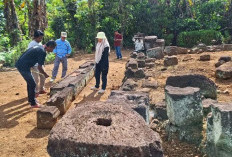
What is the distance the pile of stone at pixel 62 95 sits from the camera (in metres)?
4.86

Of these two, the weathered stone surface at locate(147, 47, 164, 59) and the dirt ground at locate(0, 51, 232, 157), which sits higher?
the weathered stone surface at locate(147, 47, 164, 59)

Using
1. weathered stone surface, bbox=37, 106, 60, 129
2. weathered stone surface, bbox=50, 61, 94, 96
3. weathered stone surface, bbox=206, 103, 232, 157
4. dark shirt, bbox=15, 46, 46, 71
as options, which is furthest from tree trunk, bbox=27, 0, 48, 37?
weathered stone surface, bbox=206, 103, 232, 157

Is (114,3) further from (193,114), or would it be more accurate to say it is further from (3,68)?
(193,114)

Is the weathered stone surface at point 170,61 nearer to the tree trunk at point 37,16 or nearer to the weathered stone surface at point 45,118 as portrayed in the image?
the weathered stone surface at point 45,118

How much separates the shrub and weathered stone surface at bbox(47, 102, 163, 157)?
1312 centimetres

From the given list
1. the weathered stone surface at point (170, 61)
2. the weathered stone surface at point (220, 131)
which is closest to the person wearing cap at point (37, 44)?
the weathered stone surface at point (220, 131)

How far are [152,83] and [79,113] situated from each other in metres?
3.56

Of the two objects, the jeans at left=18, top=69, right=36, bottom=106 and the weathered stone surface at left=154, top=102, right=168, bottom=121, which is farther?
the jeans at left=18, top=69, right=36, bottom=106

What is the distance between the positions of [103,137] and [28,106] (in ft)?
13.4

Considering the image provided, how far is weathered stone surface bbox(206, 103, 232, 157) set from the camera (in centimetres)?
296

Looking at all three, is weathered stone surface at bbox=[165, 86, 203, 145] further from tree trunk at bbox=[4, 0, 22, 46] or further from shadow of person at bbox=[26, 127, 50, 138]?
tree trunk at bbox=[4, 0, 22, 46]

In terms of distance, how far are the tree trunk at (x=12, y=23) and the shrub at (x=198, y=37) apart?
8.99 metres

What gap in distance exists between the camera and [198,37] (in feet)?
49.5

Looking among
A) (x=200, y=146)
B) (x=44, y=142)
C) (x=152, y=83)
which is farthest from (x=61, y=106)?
(x=200, y=146)
